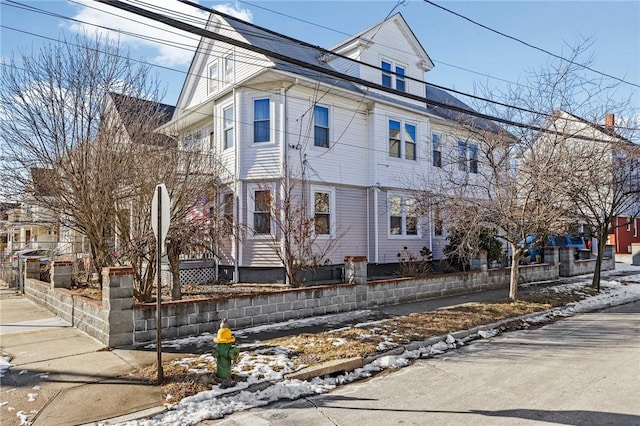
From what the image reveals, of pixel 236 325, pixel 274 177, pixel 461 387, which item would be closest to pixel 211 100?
pixel 274 177

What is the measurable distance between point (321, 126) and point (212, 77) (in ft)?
17.1

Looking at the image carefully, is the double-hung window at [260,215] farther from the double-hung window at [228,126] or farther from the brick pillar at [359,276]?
the brick pillar at [359,276]

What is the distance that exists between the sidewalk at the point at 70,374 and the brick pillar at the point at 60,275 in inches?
45.3

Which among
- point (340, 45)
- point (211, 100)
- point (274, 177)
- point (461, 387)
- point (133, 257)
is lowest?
point (461, 387)

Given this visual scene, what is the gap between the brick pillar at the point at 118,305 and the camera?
691 centimetres

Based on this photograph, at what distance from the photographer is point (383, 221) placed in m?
16.4

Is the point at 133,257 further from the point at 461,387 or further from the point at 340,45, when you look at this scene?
the point at 340,45

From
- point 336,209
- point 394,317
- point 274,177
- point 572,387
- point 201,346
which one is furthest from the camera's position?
point 336,209

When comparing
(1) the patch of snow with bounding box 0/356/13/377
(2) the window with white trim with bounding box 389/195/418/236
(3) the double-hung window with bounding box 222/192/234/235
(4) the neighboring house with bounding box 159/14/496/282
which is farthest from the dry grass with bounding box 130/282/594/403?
(2) the window with white trim with bounding box 389/195/418/236

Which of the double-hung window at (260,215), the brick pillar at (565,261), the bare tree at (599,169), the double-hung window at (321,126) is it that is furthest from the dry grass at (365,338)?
the double-hung window at (321,126)

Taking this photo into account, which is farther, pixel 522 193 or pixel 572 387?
pixel 522 193

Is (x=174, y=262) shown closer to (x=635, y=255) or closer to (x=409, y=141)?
(x=409, y=141)

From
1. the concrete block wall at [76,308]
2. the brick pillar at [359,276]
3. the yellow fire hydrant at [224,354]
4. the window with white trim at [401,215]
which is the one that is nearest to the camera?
the yellow fire hydrant at [224,354]

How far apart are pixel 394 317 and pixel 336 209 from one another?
6642 mm
